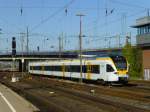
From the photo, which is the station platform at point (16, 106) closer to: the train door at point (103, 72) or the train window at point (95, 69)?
the train door at point (103, 72)

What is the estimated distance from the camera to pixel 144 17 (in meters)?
86.6

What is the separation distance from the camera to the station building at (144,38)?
76625 millimetres

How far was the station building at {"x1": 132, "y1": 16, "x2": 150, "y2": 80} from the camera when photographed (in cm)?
7662

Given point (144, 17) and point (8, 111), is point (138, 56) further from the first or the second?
point (8, 111)

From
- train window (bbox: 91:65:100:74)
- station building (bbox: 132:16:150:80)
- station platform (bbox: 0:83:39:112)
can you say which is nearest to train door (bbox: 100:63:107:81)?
train window (bbox: 91:65:100:74)

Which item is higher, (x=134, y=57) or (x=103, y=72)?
(x=134, y=57)

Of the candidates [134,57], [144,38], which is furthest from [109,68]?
[134,57]

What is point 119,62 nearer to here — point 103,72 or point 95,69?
point 103,72

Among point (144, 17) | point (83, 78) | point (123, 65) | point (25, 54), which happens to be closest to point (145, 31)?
point (144, 17)

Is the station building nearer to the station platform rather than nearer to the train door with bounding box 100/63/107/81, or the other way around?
the train door with bounding box 100/63/107/81

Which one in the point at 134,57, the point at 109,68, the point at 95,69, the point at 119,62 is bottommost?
the point at 95,69

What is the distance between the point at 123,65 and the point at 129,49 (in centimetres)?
4358

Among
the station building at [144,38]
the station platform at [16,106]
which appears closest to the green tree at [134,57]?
the station building at [144,38]

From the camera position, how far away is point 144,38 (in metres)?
83.7
